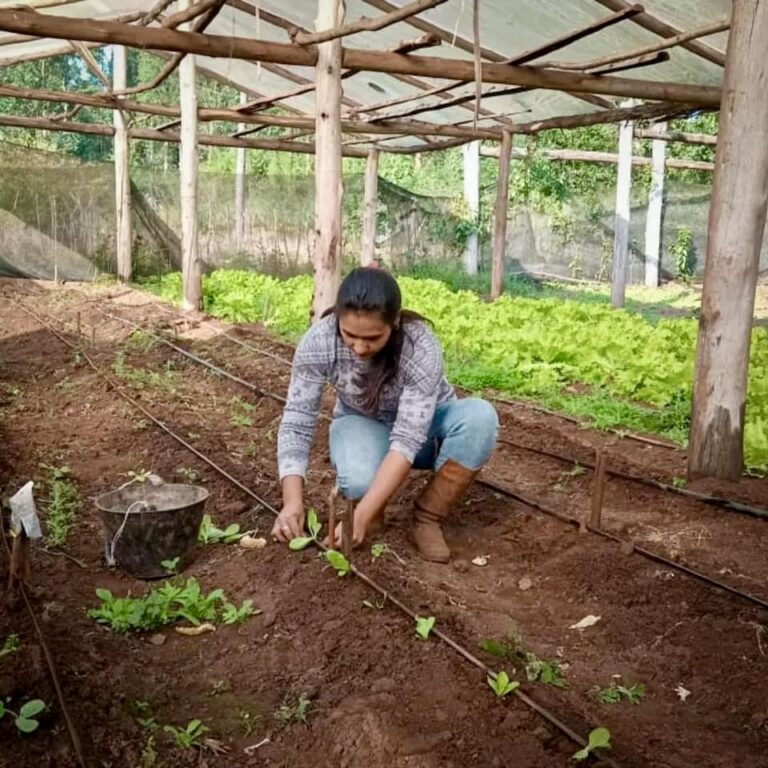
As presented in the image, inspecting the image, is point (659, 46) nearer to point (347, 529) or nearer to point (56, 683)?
point (347, 529)

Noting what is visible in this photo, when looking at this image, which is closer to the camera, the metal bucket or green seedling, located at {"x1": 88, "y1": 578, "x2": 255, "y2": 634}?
green seedling, located at {"x1": 88, "y1": 578, "x2": 255, "y2": 634}

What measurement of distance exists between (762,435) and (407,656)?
356 cm

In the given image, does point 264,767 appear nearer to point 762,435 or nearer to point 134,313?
point 762,435

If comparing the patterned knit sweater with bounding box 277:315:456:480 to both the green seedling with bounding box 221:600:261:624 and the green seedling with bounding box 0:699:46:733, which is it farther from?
the green seedling with bounding box 0:699:46:733

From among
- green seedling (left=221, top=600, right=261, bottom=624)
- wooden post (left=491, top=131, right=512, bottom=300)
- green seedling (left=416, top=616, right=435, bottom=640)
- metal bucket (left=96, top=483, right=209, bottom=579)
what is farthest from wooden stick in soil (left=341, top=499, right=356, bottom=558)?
wooden post (left=491, top=131, right=512, bottom=300)

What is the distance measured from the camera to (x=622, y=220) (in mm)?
15578

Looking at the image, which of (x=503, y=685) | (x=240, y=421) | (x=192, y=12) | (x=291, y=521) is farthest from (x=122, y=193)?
(x=503, y=685)

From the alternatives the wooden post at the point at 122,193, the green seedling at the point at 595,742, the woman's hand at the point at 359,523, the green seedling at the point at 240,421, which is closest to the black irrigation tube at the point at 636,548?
the woman's hand at the point at 359,523

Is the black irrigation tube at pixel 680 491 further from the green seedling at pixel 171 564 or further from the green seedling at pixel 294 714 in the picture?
the green seedling at pixel 294 714

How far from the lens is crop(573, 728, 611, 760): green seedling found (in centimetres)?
250

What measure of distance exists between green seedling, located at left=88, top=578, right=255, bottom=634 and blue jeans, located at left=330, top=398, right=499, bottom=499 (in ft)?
2.70

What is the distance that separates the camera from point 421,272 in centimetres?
1944

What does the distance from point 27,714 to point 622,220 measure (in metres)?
14.6

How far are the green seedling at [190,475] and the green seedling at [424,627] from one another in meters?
2.37
